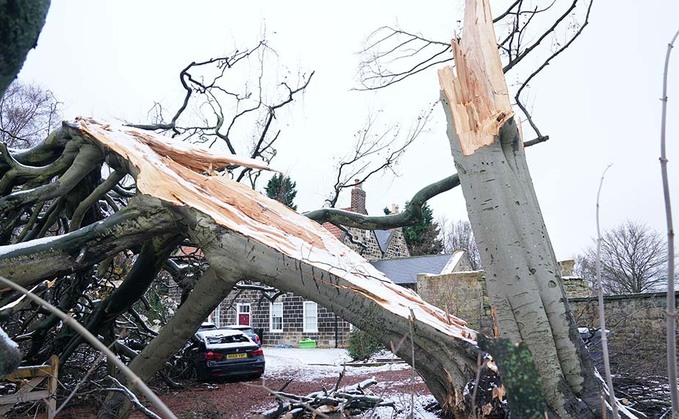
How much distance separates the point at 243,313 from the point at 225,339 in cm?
1457

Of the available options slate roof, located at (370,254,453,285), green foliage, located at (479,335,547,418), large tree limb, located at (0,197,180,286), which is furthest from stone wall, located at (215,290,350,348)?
green foliage, located at (479,335,547,418)

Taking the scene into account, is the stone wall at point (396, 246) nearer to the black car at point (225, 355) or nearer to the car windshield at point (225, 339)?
the car windshield at point (225, 339)

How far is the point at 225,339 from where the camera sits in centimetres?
1319

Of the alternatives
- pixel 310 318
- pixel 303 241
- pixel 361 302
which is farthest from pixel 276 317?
pixel 361 302

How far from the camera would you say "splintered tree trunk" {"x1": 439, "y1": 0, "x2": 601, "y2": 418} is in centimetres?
321

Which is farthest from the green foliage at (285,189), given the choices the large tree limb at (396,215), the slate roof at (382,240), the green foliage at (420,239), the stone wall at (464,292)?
the large tree limb at (396,215)

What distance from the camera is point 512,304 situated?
3186mm

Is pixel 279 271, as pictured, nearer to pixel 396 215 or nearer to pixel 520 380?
pixel 396 215

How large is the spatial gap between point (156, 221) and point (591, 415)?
3570mm

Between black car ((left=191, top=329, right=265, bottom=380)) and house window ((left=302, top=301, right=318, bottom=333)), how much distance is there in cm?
1131

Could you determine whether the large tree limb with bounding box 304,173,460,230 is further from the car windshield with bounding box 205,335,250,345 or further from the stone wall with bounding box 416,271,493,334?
the stone wall with bounding box 416,271,493,334

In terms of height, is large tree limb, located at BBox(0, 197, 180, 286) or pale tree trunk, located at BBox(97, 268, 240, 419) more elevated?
large tree limb, located at BBox(0, 197, 180, 286)

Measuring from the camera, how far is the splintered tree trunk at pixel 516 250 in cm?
321

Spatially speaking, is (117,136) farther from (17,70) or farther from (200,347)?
(200,347)
